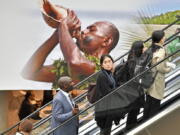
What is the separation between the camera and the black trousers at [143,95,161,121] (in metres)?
5.89

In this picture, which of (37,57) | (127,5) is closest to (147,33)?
(127,5)

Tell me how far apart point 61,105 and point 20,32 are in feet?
22.2

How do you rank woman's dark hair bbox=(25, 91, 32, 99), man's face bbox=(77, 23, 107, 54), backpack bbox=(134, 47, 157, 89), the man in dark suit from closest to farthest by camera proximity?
backpack bbox=(134, 47, 157, 89) → the man in dark suit → man's face bbox=(77, 23, 107, 54) → woman's dark hair bbox=(25, 91, 32, 99)

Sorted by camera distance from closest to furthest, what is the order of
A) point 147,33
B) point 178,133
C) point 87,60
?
point 178,133
point 147,33
point 87,60

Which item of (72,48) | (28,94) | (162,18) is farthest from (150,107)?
(28,94)

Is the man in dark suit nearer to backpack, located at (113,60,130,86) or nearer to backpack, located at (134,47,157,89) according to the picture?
backpack, located at (113,60,130,86)

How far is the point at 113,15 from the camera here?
12031mm

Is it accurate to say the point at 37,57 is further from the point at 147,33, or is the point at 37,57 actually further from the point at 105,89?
the point at 105,89

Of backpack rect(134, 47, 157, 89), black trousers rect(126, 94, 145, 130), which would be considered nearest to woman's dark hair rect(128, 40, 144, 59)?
backpack rect(134, 47, 157, 89)

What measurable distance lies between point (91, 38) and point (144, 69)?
679 centimetres

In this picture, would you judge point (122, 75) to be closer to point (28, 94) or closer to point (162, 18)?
point (162, 18)

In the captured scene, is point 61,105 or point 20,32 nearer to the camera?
point 61,105

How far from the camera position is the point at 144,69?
19.3 feet

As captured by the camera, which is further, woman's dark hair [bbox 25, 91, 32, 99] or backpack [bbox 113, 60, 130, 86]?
woman's dark hair [bbox 25, 91, 32, 99]
